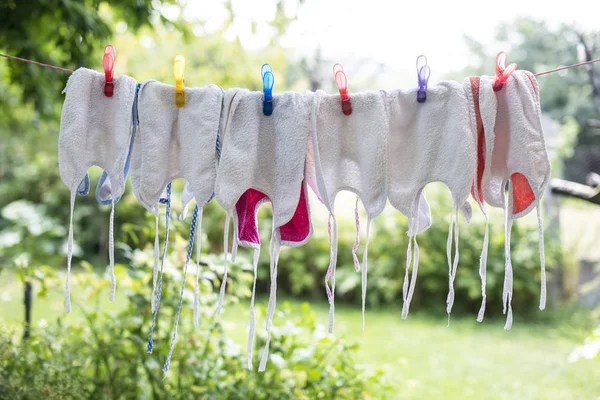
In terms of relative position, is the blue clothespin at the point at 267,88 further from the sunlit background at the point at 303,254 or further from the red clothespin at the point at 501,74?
the sunlit background at the point at 303,254

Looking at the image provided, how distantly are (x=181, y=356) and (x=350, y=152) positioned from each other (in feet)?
3.27

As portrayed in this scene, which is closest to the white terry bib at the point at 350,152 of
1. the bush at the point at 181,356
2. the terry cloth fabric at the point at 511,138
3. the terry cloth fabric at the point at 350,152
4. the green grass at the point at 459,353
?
the terry cloth fabric at the point at 350,152

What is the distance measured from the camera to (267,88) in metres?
1.03

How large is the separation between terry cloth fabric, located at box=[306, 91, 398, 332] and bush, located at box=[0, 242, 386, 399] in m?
0.69

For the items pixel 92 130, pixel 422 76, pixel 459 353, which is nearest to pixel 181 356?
pixel 92 130

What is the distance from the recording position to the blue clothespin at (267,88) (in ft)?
3.36

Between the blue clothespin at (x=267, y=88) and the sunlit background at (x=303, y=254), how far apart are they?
72 centimetres

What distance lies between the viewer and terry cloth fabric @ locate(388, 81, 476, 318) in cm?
98

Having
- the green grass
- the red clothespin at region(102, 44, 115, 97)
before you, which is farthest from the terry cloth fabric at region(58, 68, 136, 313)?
the green grass

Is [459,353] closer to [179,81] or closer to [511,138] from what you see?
[511,138]

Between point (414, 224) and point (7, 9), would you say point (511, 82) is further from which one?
point (7, 9)

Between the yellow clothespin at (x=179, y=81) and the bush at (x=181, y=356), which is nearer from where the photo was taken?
the yellow clothespin at (x=179, y=81)

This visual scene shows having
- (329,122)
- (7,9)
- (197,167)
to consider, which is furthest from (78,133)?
(7,9)

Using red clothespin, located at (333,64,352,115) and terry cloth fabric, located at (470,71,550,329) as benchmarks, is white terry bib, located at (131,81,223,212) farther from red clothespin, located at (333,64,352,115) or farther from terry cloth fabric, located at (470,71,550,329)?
terry cloth fabric, located at (470,71,550,329)
